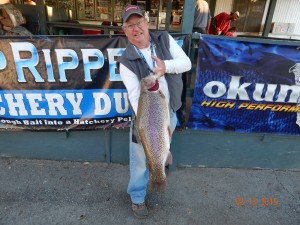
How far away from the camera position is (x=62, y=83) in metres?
2.90

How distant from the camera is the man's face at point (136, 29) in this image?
1977 millimetres

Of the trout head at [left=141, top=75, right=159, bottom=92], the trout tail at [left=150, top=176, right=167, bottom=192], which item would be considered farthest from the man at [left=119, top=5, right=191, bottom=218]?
the trout tail at [left=150, top=176, right=167, bottom=192]

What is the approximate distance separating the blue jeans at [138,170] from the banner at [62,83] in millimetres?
646

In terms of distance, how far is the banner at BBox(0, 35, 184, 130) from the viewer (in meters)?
2.74

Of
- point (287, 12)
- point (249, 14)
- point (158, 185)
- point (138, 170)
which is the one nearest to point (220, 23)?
point (249, 14)

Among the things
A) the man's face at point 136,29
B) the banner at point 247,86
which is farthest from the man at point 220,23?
the man's face at point 136,29

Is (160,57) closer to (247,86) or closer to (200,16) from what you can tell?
(247,86)

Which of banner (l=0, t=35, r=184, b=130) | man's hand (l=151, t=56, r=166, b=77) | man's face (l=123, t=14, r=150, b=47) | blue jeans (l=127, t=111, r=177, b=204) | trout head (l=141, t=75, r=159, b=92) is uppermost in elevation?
man's face (l=123, t=14, r=150, b=47)

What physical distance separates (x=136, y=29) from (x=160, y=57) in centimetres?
31

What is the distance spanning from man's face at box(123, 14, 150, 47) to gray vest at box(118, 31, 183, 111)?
0.08 meters

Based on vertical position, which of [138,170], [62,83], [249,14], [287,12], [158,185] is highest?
[287,12]

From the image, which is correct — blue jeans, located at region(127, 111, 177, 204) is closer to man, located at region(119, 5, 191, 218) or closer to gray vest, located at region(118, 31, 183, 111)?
gray vest, located at region(118, 31, 183, 111)

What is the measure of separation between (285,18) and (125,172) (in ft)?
23.6

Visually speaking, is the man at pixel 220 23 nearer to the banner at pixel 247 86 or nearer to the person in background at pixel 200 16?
the person in background at pixel 200 16
